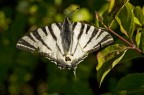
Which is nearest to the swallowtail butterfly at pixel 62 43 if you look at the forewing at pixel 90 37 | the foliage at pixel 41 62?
the forewing at pixel 90 37

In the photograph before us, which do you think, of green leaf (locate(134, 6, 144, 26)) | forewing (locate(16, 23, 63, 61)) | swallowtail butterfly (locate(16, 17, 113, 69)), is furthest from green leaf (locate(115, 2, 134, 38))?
forewing (locate(16, 23, 63, 61))

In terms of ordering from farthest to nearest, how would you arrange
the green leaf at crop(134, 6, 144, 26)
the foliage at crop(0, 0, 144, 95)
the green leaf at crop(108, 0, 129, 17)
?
1. the foliage at crop(0, 0, 144, 95)
2. the green leaf at crop(134, 6, 144, 26)
3. the green leaf at crop(108, 0, 129, 17)

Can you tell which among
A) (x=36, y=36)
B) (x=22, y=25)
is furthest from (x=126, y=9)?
(x=22, y=25)

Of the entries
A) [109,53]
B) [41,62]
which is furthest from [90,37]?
[41,62]

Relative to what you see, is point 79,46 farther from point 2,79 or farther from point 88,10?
point 2,79

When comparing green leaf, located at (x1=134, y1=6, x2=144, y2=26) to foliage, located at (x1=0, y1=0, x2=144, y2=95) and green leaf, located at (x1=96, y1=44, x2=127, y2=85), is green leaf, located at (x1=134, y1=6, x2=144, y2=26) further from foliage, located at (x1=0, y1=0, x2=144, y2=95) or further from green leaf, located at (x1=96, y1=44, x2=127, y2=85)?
foliage, located at (x1=0, y1=0, x2=144, y2=95)

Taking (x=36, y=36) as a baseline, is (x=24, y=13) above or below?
above
